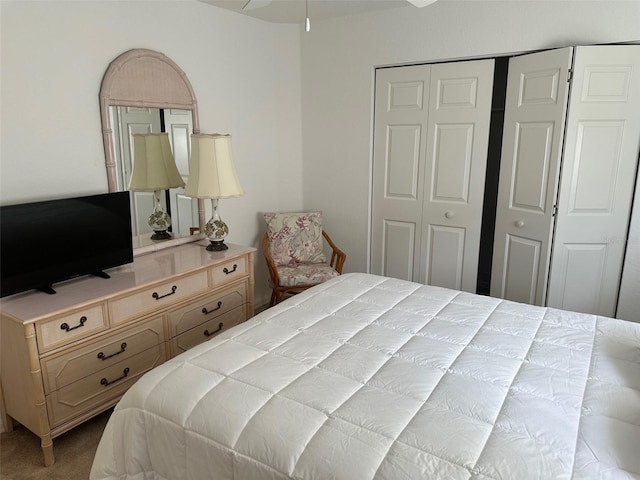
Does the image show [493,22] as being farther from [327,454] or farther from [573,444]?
[327,454]

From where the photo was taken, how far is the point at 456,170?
11.5ft

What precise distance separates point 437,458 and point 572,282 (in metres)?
2.34

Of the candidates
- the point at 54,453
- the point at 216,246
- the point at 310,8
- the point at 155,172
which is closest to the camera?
the point at 54,453

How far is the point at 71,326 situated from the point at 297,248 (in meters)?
1.97

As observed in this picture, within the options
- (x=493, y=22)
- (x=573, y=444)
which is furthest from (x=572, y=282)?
(x=573, y=444)

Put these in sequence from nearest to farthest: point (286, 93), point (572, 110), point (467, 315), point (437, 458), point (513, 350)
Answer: point (437, 458)
point (513, 350)
point (467, 315)
point (572, 110)
point (286, 93)

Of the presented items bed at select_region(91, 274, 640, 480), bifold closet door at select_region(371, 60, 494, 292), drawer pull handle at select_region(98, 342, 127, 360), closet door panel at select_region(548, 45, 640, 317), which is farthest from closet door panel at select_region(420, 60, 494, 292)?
drawer pull handle at select_region(98, 342, 127, 360)

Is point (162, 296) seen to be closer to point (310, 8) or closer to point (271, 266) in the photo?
point (271, 266)

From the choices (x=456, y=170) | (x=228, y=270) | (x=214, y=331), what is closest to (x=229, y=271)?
(x=228, y=270)

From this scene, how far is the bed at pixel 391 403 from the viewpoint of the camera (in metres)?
1.24

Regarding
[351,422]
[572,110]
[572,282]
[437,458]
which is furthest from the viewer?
[572,282]

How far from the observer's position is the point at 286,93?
3971 millimetres

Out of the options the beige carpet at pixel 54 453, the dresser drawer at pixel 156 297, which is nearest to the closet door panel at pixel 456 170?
the dresser drawer at pixel 156 297

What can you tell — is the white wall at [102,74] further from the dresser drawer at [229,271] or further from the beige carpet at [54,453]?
the beige carpet at [54,453]
